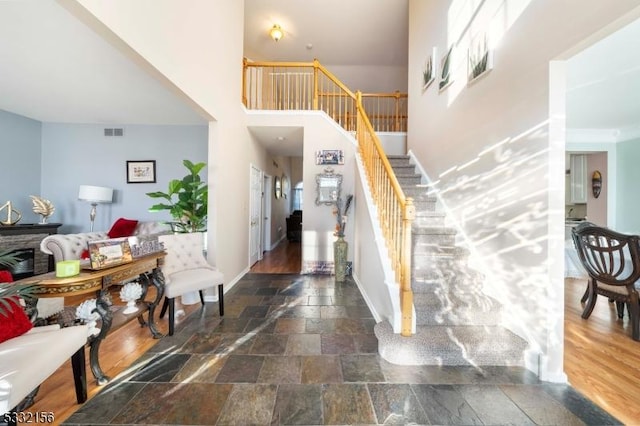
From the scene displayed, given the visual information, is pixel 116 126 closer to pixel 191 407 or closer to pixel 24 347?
pixel 24 347

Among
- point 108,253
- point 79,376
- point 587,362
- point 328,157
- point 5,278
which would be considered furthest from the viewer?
point 328,157

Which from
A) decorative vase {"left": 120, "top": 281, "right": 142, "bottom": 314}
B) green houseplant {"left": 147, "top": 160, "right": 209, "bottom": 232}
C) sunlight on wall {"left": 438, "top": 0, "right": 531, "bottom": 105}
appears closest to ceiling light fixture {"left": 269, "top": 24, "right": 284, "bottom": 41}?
sunlight on wall {"left": 438, "top": 0, "right": 531, "bottom": 105}

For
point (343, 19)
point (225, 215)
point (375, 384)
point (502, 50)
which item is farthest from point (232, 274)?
point (343, 19)

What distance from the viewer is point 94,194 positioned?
4105 millimetres

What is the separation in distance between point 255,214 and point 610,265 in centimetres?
508

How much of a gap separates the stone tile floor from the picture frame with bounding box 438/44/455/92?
3.21m

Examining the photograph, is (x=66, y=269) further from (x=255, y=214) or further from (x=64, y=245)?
(x=255, y=214)

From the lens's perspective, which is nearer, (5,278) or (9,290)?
(9,290)

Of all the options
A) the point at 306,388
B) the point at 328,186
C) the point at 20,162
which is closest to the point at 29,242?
the point at 20,162

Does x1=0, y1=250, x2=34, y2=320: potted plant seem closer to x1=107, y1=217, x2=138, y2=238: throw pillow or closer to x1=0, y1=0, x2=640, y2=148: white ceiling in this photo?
x1=0, y1=0, x2=640, y2=148: white ceiling

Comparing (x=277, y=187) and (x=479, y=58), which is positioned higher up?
(x=479, y=58)

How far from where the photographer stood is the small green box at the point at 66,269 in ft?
4.99

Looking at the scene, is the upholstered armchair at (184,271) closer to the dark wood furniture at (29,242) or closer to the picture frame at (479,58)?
the dark wood furniture at (29,242)

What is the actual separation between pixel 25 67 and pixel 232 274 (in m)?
3.45
